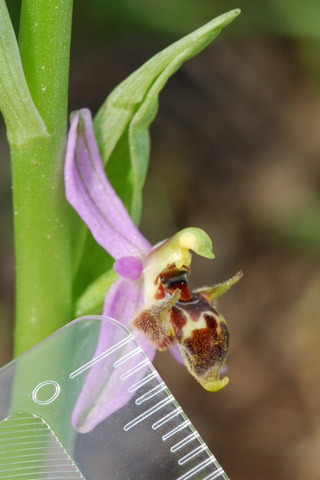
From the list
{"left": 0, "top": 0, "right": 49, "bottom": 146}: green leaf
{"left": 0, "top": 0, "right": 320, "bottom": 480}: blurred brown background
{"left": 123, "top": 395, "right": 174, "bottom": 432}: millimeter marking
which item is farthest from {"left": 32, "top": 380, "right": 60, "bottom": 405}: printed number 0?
{"left": 0, "top": 0, "right": 320, "bottom": 480}: blurred brown background

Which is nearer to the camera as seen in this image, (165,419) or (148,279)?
(165,419)

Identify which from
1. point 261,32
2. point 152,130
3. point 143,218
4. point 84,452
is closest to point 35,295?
point 84,452

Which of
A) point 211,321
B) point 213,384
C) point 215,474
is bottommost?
point 215,474

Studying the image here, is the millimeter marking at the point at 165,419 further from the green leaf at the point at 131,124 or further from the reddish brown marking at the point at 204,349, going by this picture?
the green leaf at the point at 131,124

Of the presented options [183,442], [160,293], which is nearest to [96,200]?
[160,293]

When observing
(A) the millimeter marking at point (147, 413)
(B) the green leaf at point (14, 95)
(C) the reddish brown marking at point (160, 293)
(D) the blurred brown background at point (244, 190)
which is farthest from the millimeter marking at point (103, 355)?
(D) the blurred brown background at point (244, 190)

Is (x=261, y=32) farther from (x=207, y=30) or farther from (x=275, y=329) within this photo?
(x=207, y=30)

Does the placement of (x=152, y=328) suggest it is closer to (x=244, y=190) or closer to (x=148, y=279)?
(x=148, y=279)

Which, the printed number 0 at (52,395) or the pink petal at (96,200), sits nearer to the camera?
the printed number 0 at (52,395)
